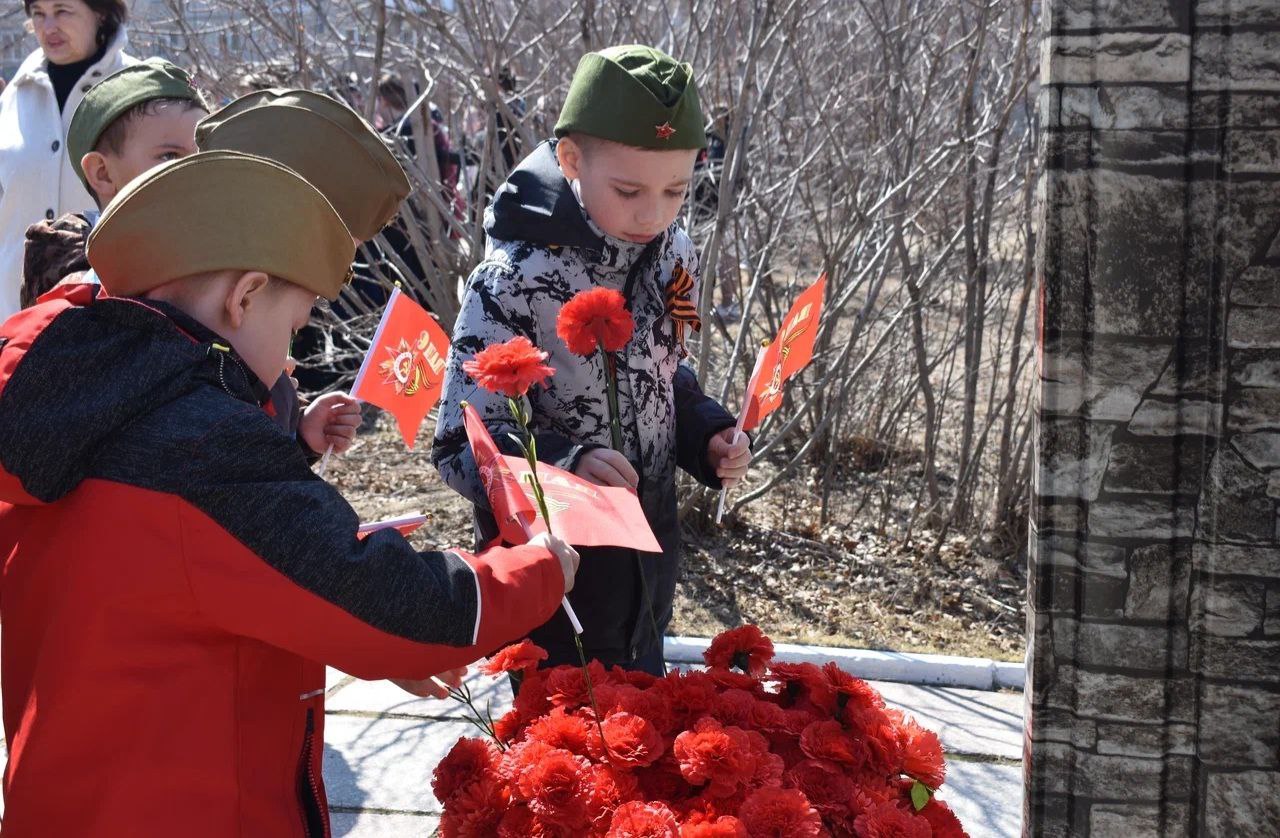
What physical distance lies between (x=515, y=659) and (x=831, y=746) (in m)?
0.53

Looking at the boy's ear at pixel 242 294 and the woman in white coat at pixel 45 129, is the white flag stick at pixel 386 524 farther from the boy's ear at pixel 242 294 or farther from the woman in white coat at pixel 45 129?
the woman in white coat at pixel 45 129

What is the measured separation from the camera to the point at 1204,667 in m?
2.01

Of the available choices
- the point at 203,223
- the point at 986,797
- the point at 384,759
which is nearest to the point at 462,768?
the point at 203,223

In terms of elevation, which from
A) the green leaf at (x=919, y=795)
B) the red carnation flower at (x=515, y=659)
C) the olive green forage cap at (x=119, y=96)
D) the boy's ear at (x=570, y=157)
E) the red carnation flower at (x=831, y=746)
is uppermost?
the olive green forage cap at (x=119, y=96)

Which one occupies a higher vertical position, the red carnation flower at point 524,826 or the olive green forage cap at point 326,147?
the olive green forage cap at point 326,147

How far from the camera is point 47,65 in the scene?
4.05 m

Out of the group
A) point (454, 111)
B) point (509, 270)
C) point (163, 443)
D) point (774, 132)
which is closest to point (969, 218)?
point (774, 132)

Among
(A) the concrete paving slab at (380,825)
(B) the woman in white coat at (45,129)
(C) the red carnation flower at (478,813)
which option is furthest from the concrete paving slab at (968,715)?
(B) the woman in white coat at (45,129)

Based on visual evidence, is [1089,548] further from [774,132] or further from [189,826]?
[774,132]

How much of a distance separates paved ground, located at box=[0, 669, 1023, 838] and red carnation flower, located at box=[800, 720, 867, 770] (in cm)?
121

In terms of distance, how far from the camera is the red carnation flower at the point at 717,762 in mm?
1794

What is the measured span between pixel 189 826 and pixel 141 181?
2.72 ft

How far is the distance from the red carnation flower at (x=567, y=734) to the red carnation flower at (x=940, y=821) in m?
0.49

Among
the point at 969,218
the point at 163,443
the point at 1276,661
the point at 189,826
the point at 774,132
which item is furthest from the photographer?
the point at 774,132
